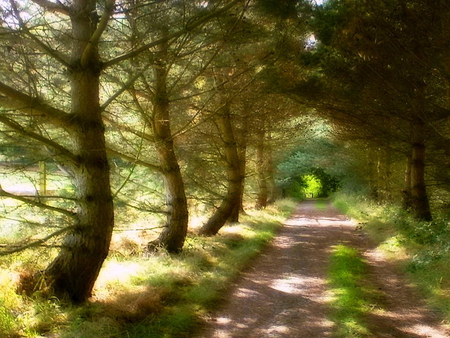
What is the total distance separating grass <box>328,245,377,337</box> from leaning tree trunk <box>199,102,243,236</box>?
367 cm

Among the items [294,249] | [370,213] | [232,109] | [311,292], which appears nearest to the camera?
[311,292]

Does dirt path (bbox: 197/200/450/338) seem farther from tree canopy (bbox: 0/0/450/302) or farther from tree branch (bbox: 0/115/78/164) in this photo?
tree branch (bbox: 0/115/78/164)

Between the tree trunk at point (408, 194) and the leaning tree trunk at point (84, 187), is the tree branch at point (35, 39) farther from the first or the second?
the tree trunk at point (408, 194)

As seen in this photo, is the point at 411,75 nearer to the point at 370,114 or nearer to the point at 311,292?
the point at 370,114

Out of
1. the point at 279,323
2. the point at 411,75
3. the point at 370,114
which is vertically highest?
the point at 411,75

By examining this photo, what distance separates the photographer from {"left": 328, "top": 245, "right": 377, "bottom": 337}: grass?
6.04m

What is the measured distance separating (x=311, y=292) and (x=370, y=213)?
11806mm

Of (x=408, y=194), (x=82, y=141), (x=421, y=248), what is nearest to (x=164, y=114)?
(x=82, y=141)

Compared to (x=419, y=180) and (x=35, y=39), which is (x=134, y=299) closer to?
(x=35, y=39)

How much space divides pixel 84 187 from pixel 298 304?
12.9ft

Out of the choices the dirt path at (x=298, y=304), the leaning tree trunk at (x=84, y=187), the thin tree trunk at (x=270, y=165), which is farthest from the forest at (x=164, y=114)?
the thin tree trunk at (x=270, y=165)

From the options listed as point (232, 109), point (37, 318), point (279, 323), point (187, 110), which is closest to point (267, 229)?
point (232, 109)

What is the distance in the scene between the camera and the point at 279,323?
644 cm

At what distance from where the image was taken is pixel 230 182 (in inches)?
540
